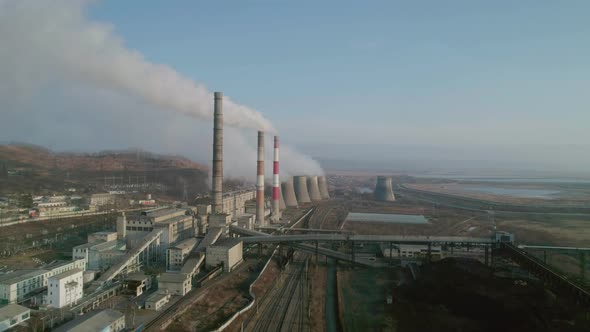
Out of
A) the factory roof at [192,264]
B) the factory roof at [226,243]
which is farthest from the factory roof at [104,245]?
the factory roof at [226,243]

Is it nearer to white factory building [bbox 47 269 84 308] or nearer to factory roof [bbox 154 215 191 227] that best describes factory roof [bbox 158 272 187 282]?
white factory building [bbox 47 269 84 308]

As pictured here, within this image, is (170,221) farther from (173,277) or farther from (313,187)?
(313,187)

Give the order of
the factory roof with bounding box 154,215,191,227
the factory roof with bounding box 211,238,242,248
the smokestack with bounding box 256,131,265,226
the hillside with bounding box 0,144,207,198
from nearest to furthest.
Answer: the factory roof with bounding box 211,238,242,248 < the factory roof with bounding box 154,215,191,227 < the smokestack with bounding box 256,131,265,226 < the hillside with bounding box 0,144,207,198

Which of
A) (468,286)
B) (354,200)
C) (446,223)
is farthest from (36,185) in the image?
(468,286)

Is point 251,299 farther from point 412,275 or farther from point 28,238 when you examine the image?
point 28,238

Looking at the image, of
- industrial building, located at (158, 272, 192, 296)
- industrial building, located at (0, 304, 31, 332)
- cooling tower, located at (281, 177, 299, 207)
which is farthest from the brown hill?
industrial building, located at (0, 304, 31, 332)

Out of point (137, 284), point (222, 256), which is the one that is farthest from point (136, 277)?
point (222, 256)
